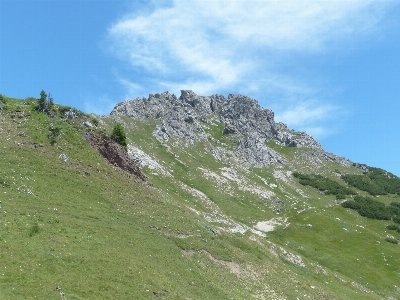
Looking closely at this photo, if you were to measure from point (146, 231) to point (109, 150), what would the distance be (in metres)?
22.7

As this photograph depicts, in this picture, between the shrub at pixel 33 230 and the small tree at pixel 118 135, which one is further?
the small tree at pixel 118 135

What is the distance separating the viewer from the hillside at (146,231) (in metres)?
28.7

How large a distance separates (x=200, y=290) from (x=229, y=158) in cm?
→ 12239

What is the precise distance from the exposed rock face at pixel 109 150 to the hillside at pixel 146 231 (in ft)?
0.81

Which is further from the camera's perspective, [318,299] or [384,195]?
[384,195]

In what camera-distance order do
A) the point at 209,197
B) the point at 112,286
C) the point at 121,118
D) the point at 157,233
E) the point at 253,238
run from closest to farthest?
the point at 112,286 < the point at 157,233 < the point at 253,238 < the point at 209,197 < the point at 121,118

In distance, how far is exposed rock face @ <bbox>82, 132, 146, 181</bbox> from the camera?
57306 millimetres

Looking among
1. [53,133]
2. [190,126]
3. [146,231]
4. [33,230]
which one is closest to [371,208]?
[190,126]

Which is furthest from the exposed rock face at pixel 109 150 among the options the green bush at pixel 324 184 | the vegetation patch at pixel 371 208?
the green bush at pixel 324 184

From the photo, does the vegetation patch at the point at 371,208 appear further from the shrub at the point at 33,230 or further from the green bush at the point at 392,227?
the shrub at the point at 33,230

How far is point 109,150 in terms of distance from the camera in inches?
2322

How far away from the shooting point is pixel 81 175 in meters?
48.3

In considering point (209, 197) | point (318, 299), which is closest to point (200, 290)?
point (318, 299)

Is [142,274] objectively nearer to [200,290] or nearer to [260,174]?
[200,290]
